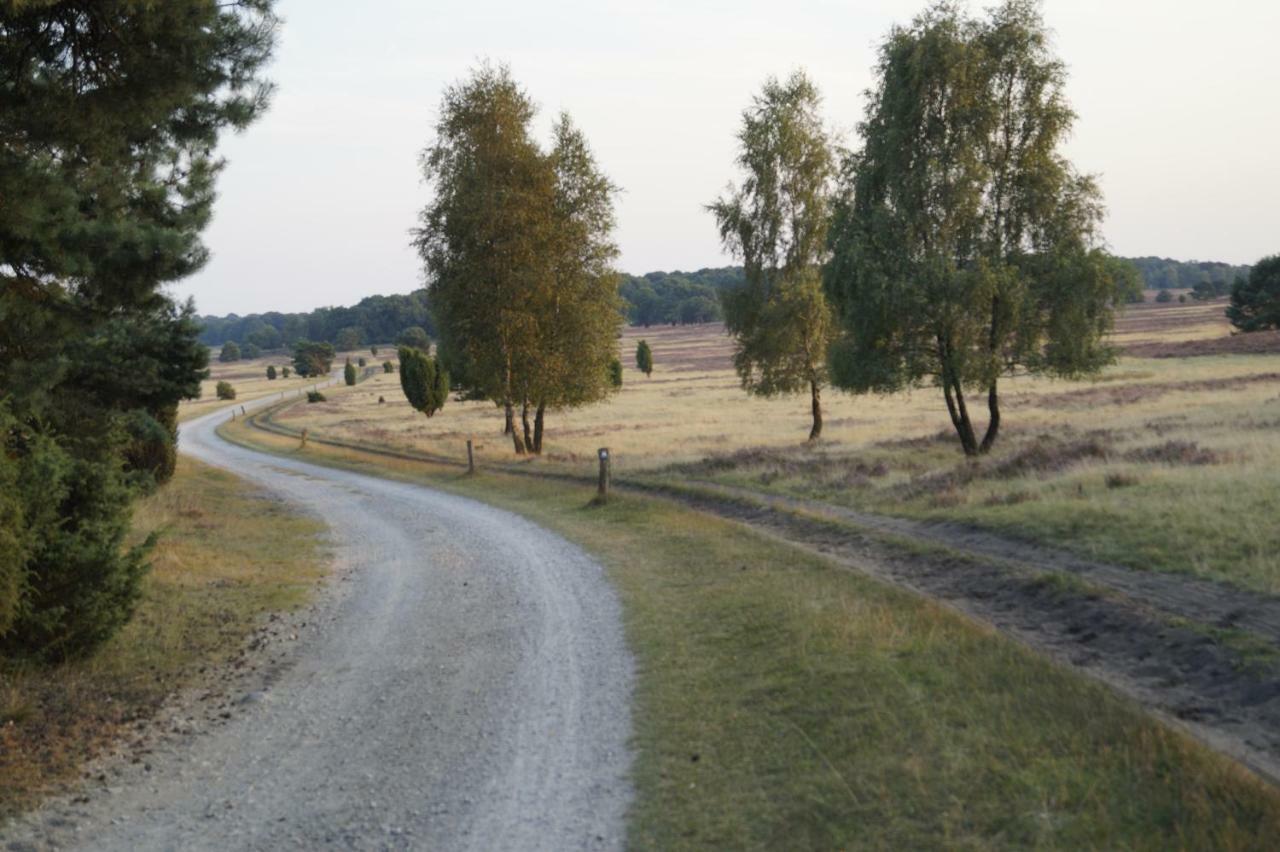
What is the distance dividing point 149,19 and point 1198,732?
429 inches

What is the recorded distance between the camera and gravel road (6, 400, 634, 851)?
20.3ft

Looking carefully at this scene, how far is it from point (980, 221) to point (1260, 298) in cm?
7297

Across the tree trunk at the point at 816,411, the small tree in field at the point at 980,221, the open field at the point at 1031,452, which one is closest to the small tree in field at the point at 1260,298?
the open field at the point at 1031,452

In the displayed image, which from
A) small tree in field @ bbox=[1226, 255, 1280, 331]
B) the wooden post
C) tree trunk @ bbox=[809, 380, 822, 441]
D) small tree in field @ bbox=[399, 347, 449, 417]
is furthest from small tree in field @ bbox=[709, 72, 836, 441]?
small tree in field @ bbox=[1226, 255, 1280, 331]

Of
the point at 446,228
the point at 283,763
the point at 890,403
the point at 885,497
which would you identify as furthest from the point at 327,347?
the point at 283,763

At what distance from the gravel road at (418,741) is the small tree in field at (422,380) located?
51401 mm

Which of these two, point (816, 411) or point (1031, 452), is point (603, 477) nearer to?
point (1031, 452)

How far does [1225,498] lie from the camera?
13.6 m

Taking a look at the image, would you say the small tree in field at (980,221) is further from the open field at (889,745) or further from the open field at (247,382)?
the open field at (247,382)

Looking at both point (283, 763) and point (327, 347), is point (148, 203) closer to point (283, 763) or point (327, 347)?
point (283, 763)

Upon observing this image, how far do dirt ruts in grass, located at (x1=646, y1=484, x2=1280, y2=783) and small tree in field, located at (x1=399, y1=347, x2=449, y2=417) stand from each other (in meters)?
51.5

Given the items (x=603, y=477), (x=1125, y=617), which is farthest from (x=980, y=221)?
(x=1125, y=617)

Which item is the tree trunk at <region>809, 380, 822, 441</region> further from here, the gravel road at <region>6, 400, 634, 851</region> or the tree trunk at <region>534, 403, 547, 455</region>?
the gravel road at <region>6, 400, 634, 851</region>

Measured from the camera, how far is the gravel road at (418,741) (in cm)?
620
